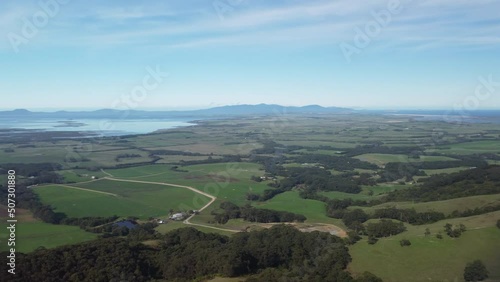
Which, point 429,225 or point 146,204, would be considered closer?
point 429,225

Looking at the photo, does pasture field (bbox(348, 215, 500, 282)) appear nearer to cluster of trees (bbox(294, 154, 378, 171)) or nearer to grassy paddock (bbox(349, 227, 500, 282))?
grassy paddock (bbox(349, 227, 500, 282))

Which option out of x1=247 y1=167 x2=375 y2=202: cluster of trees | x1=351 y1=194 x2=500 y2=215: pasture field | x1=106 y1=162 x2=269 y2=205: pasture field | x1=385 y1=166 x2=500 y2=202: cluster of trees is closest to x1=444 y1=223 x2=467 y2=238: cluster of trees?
x1=351 y1=194 x2=500 y2=215: pasture field

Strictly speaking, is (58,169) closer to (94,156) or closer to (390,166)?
(94,156)

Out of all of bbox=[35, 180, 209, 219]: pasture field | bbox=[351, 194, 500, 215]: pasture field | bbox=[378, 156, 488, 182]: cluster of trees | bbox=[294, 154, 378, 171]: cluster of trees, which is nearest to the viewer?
bbox=[351, 194, 500, 215]: pasture field

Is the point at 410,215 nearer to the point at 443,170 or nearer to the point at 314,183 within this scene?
the point at 314,183

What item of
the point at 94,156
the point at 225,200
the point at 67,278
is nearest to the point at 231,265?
the point at 67,278

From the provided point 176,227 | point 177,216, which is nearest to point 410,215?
point 176,227

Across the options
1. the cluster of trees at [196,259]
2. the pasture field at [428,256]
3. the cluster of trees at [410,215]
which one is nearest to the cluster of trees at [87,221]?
the cluster of trees at [196,259]

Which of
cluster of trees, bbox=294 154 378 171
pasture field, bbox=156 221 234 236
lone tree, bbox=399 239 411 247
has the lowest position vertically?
pasture field, bbox=156 221 234 236
